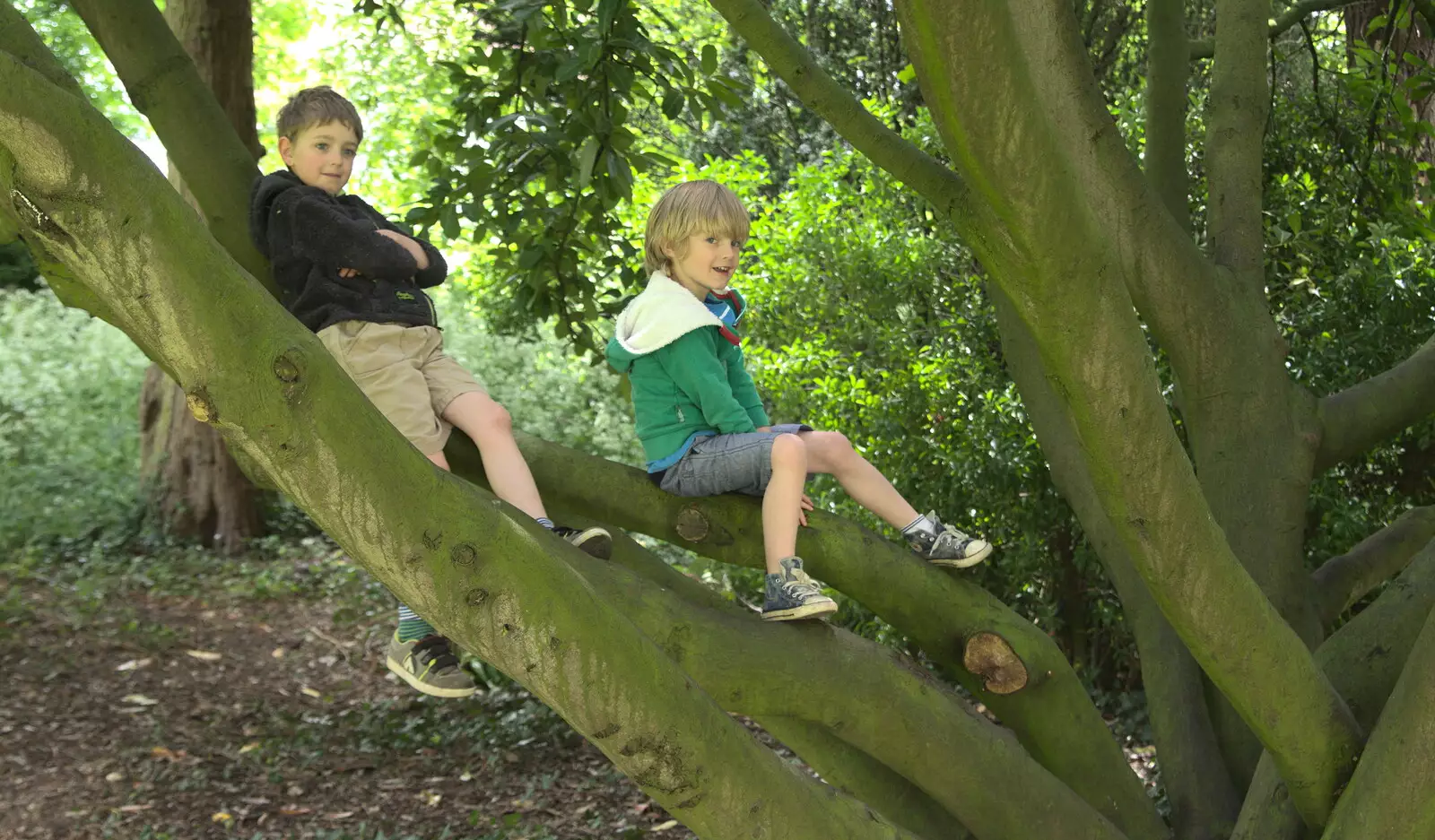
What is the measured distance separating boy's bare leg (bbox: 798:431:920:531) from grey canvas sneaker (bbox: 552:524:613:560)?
549 mm

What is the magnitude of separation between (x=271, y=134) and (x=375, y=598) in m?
10.6

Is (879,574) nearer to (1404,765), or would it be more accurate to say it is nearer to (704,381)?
(704,381)

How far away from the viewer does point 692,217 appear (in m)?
→ 3.28

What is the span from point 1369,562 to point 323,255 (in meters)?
3.17

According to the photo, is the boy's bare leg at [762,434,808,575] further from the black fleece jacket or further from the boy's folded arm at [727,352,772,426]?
the black fleece jacket

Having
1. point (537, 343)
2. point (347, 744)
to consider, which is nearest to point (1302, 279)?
point (347, 744)

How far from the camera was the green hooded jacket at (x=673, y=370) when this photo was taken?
10.6ft

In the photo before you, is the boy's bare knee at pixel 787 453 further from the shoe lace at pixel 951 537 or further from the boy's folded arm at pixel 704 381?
the shoe lace at pixel 951 537

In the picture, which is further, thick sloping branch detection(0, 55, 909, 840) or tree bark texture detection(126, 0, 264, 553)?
tree bark texture detection(126, 0, 264, 553)

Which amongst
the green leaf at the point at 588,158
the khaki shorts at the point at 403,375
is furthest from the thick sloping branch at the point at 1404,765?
the green leaf at the point at 588,158

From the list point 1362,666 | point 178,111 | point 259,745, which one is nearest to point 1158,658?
point 1362,666

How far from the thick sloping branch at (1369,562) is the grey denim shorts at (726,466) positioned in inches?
72.2

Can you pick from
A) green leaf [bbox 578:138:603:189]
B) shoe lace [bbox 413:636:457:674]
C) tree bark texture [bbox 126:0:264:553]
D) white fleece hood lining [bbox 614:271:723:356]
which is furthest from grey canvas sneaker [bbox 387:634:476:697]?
tree bark texture [bbox 126:0:264:553]

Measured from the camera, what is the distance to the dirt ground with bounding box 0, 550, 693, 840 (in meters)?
5.69
